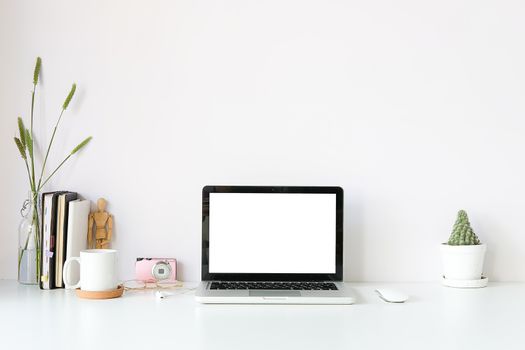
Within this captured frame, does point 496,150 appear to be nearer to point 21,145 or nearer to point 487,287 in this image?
point 487,287

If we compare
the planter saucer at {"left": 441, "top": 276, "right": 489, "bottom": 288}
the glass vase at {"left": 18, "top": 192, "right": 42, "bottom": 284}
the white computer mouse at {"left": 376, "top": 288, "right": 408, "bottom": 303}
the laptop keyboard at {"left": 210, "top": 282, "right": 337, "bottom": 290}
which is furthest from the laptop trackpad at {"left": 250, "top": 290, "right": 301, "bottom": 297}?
the glass vase at {"left": 18, "top": 192, "right": 42, "bottom": 284}

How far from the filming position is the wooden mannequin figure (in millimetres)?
1871

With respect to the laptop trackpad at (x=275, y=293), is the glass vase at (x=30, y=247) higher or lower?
higher

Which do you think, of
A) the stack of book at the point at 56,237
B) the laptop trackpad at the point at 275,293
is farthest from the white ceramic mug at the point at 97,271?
the laptop trackpad at the point at 275,293

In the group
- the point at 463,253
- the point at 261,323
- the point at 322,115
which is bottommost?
the point at 261,323

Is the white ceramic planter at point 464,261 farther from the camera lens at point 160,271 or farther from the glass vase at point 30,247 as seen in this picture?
the glass vase at point 30,247

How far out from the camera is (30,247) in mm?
1812

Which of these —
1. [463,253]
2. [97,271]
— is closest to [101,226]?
[97,271]

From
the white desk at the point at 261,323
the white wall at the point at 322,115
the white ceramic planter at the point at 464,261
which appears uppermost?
the white wall at the point at 322,115

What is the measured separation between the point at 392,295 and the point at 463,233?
13.0 inches

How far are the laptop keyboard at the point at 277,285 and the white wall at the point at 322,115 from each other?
0.65 ft

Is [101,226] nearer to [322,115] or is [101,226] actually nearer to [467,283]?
[322,115]

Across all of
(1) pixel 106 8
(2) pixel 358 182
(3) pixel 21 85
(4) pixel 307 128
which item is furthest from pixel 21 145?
(2) pixel 358 182

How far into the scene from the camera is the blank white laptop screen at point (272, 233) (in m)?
1.75
